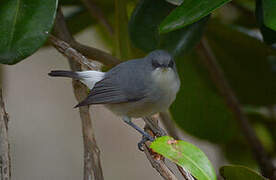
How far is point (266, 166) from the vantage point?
2641 mm

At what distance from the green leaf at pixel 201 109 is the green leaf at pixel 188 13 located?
0.98m

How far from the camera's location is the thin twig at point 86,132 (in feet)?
6.23

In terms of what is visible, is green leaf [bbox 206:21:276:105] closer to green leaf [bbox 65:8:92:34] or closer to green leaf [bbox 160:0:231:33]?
green leaf [bbox 65:8:92:34]

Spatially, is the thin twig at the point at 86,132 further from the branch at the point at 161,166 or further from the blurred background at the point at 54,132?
the blurred background at the point at 54,132

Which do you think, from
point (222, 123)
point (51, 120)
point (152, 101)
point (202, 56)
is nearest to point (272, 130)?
point (222, 123)

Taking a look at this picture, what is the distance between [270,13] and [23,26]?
978 mm

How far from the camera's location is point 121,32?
261 centimetres

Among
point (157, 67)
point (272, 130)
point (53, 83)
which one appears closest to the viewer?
point (157, 67)

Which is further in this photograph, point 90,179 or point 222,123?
point 222,123

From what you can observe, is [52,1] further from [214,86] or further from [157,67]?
[214,86]

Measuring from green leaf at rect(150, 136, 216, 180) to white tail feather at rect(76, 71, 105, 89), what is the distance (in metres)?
0.93

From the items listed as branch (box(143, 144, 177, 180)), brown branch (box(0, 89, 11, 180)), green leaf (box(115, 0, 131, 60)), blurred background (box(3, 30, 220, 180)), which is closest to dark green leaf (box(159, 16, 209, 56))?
green leaf (box(115, 0, 131, 60))

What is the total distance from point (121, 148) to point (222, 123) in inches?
102

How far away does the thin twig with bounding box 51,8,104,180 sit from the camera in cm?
190
